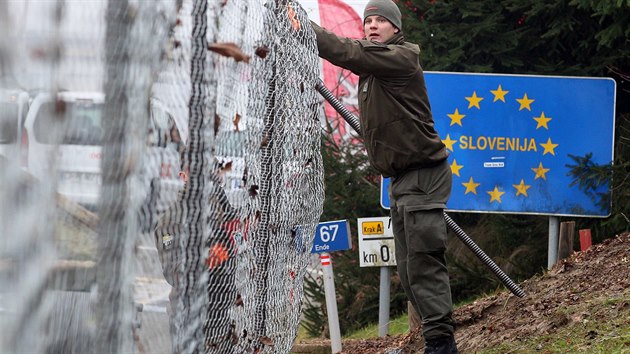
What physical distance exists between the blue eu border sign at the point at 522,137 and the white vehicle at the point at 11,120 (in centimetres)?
631

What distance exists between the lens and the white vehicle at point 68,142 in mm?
2318

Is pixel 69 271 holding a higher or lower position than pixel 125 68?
lower

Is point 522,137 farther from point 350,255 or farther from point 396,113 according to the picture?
point 396,113

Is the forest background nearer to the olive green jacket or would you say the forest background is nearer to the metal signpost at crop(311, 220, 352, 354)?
the metal signpost at crop(311, 220, 352, 354)

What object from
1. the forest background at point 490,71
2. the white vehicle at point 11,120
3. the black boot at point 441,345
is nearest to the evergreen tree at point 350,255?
the forest background at point 490,71

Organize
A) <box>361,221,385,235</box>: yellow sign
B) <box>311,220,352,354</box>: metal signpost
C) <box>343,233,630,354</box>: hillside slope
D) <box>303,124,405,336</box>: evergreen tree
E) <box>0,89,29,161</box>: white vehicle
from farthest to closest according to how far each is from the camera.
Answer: <box>303,124,405,336</box>: evergreen tree → <box>361,221,385,235</box>: yellow sign → <box>311,220,352,354</box>: metal signpost → <box>343,233,630,354</box>: hillside slope → <box>0,89,29,161</box>: white vehicle

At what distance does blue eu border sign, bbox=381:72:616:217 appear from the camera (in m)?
8.54

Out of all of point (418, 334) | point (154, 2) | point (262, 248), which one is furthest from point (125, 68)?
point (418, 334)

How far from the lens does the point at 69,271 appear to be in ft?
7.92

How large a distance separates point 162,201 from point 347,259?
26.5 feet

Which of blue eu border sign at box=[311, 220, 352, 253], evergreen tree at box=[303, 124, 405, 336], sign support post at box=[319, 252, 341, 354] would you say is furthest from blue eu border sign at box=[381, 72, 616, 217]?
evergreen tree at box=[303, 124, 405, 336]

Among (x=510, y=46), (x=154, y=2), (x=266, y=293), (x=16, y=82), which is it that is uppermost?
(x=510, y=46)

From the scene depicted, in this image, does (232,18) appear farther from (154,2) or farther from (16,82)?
(16,82)

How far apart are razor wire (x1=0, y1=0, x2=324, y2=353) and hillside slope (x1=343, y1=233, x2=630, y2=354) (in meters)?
2.38
